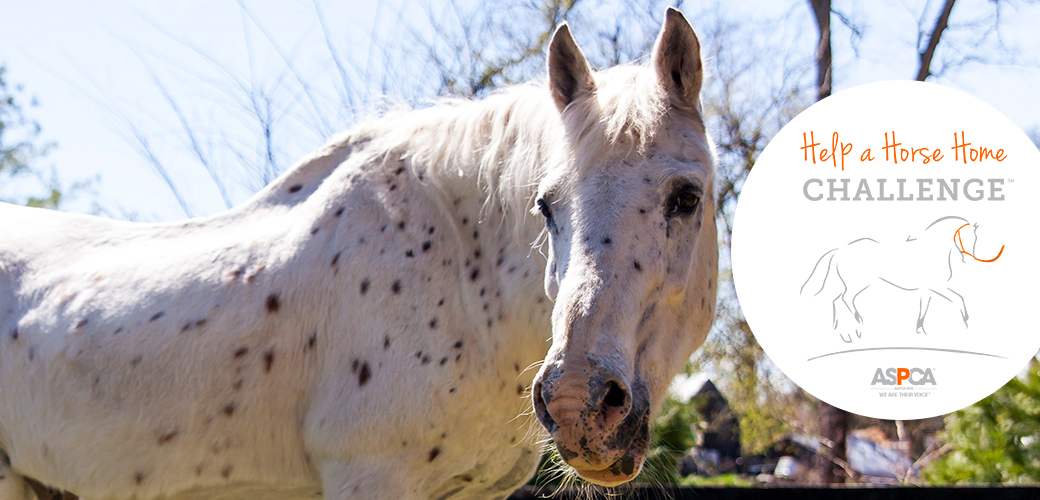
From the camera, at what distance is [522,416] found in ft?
8.19

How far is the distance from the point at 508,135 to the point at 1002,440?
8230mm

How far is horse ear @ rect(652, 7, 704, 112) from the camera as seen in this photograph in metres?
2.26

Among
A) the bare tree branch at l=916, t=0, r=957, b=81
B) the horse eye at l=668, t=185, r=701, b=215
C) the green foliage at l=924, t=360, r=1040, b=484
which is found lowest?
the green foliage at l=924, t=360, r=1040, b=484

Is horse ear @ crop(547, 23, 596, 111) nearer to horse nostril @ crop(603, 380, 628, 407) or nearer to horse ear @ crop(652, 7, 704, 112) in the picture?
horse ear @ crop(652, 7, 704, 112)

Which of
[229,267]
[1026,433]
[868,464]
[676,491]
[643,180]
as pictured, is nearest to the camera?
[643,180]

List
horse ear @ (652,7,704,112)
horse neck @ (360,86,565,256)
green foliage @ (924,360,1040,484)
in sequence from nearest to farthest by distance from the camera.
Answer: horse ear @ (652,7,704,112)
horse neck @ (360,86,565,256)
green foliage @ (924,360,1040,484)

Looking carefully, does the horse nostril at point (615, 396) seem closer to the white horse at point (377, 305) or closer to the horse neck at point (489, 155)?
the white horse at point (377, 305)

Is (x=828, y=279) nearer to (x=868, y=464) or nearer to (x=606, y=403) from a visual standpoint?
(x=606, y=403)

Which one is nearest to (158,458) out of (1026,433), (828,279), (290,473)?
(290,473)

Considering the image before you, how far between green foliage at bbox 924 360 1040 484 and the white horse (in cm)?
760

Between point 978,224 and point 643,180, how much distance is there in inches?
138

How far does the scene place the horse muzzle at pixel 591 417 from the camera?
175 centimetres

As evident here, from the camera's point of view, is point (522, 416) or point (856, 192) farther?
point (856, 192)

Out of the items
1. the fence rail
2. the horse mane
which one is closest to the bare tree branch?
the fence rail
